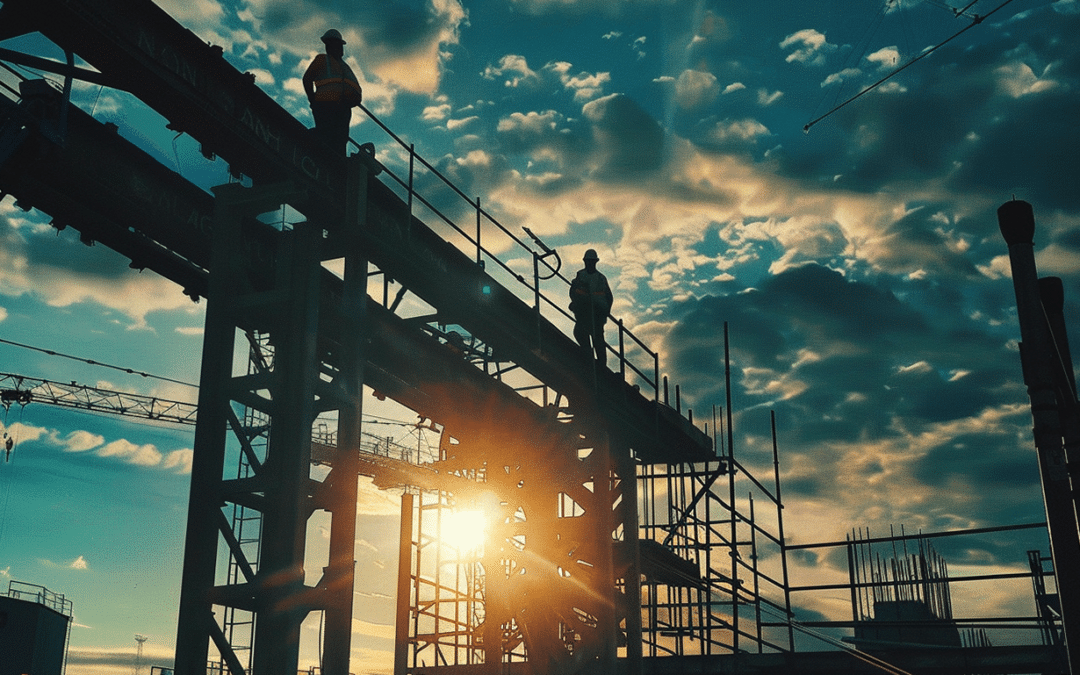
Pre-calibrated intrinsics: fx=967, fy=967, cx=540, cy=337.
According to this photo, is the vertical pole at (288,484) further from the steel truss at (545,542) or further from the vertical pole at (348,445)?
the steel truss at (545,542)

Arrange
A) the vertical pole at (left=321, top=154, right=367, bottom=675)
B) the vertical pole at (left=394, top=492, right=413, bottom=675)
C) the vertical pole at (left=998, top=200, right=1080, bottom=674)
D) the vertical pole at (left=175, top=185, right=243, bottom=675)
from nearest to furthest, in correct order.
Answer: the vertical pole at (left=998, top=200, right=1080, bottom=674), the vertical pole at (left=175, top=185, right=243, bottom=675), the vertical pole at (left=321, top=154, right=367, bottom=675), the vertical pole at (left=394, top=492, right=413, bottom=675)

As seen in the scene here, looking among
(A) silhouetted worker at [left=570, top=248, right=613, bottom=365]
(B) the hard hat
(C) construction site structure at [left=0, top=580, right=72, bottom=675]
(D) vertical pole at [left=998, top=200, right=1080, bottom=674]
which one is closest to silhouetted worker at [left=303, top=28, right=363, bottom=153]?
(B) the hard hat

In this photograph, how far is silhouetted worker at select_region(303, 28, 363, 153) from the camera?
1286 centimetres

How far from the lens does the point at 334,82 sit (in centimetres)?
1289

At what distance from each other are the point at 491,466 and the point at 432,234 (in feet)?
23.3

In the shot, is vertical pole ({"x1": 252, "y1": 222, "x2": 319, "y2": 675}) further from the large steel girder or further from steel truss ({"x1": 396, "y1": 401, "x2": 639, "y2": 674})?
steel truss ({"x1": 396, "y1": 401, "x2": 639, "y2": 674})

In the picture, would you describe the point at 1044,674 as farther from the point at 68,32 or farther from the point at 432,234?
the point at 68,32

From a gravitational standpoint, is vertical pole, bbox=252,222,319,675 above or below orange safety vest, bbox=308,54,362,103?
below

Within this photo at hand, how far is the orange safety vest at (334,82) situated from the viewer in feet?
42.2

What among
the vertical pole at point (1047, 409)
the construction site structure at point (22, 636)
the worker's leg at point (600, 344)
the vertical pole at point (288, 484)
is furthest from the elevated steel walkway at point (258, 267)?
the construction site structure at point (22, 636)

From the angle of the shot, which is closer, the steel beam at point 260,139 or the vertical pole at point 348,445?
the steel beam at point 260,139

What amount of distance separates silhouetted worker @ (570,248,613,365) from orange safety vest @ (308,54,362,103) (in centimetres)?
753

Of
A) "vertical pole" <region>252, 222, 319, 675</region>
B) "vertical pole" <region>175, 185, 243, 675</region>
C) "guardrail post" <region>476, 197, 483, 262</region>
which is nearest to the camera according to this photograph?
"vertical pole" <region>252, 222, 319, 675</region>

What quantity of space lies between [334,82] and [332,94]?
0.59 ft
